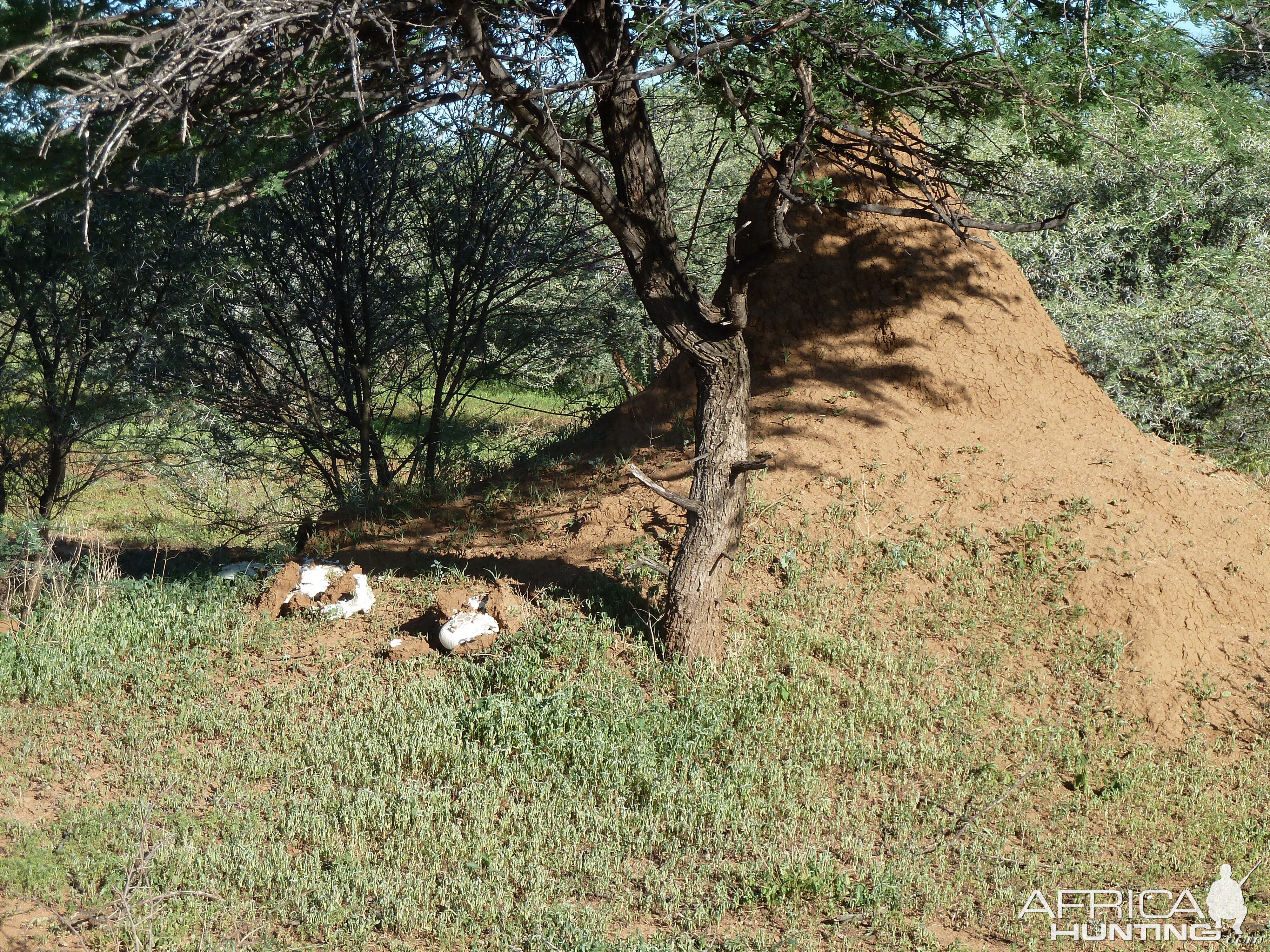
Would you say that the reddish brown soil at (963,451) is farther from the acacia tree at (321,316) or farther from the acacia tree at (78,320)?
the acacia tree at (78,320)

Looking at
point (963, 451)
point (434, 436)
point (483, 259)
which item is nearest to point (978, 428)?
point (963, 451)

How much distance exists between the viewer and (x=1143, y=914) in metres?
4.62

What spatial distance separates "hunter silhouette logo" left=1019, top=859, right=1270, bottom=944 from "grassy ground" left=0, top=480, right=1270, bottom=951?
92 mm

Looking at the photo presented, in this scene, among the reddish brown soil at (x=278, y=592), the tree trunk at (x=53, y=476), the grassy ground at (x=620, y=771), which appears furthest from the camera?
the tree trunk at (x=53, y=476)

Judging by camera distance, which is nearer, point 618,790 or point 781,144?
point 618,790

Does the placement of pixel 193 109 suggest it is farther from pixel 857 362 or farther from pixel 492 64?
pixel 857 362

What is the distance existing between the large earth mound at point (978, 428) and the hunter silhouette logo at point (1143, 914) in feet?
6.00

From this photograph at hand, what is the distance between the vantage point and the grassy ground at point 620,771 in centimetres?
446

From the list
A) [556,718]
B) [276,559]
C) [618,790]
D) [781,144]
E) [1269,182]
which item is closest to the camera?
[618,790]

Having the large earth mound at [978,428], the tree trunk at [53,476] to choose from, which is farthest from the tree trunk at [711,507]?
the tree trunk at [53,476]

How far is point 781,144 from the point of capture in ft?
22.2

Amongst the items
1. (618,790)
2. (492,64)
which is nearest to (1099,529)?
(618,790)

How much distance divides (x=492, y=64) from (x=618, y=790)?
3.62 metres

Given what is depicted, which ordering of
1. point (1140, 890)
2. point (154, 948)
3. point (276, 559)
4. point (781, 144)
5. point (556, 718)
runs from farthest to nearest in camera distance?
1. point (276, 559)
2. point (781, 144)
3. point (556, 718)
4. point (1140, 890)
5. point (154, 948)
